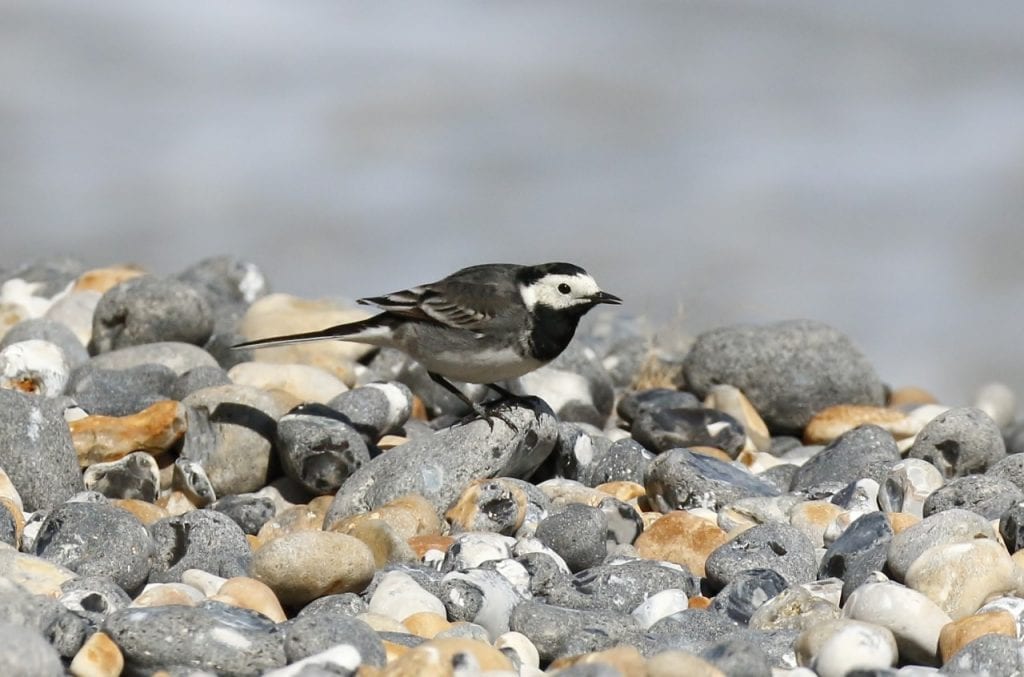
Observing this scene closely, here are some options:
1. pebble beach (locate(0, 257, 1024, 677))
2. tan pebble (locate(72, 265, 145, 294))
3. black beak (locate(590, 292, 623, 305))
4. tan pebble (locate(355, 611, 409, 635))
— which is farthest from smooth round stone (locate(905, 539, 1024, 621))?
tan pebble (locate(72, 265, 145, 294))

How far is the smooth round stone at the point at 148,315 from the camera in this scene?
863cm

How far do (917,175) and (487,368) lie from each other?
11.2 metres

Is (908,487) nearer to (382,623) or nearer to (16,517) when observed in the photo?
(382,623)

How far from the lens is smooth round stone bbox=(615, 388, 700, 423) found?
8.35 metres

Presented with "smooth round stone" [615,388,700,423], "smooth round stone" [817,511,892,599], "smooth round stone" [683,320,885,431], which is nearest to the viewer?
"smooth round stone" [817,511,892,599]

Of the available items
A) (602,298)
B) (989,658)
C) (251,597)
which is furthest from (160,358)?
(989,658)

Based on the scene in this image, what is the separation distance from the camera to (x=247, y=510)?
656 cm

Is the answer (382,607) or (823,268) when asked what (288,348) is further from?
(823,268)

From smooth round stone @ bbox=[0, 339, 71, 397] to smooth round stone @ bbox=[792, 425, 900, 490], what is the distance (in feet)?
12.5

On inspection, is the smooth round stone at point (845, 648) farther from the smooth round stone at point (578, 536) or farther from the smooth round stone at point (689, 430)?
the smooth round stone at point (689, 430)

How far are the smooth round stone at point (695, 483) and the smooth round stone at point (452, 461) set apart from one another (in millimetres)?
575

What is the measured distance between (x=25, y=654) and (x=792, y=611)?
250 centimetres

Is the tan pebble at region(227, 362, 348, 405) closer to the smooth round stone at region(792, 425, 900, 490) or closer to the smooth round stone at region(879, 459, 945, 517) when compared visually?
the smooth round stone at region(792, 425, 900, 490)

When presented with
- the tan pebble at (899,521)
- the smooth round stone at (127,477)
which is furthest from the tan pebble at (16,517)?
the tan pebble at (899,521)
